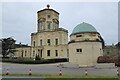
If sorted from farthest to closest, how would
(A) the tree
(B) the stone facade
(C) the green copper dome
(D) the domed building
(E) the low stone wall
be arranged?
(A) the tree < (B) the stone facade < (C) the green copper dome < (D) the domed building < (E) the low stone wall

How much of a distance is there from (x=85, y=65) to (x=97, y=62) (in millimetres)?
1972

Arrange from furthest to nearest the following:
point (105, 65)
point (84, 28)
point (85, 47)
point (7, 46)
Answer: point (7, 46) < point (84, 28) < point (85, 47) < point (105, 65)

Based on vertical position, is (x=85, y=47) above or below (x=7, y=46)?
below

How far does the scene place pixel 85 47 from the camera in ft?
119

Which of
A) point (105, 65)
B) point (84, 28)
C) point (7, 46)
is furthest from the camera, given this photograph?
point (7, 46)

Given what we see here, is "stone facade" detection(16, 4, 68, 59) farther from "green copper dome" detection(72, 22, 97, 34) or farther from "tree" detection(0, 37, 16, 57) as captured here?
"green copper dome" detection(72, 22, 97, 34)

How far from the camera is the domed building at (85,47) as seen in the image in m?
36.3

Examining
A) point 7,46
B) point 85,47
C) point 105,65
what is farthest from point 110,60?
point 7,46

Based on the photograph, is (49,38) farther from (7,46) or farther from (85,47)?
(85,47)

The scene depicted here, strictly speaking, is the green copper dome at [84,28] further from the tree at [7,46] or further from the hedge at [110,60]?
the tree at [7,46]

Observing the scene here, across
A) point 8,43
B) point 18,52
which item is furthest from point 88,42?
point 18,52

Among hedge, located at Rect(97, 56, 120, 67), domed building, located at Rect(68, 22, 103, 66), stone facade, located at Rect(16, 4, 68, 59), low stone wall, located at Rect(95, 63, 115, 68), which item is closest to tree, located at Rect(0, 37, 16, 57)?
stone facade, located at Rect(16, 4, 68, 59)

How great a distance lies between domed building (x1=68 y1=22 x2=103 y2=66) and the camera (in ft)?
119

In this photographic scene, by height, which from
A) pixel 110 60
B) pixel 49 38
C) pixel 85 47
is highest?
pixel 49 38
